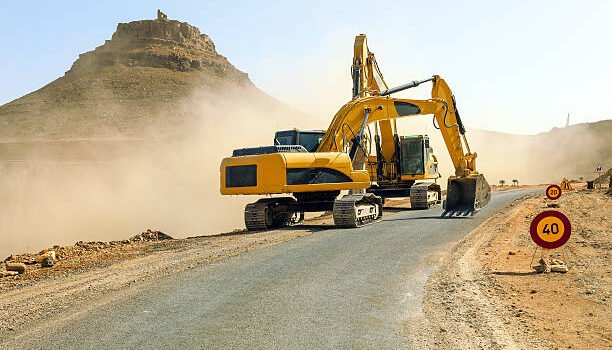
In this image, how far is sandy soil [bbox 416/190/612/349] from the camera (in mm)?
6418

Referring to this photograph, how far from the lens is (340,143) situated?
20.3 metres

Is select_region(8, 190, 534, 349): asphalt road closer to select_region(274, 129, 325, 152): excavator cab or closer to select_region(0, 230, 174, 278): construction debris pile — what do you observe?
select_region(0, 230, 174, 278): construction debris pile

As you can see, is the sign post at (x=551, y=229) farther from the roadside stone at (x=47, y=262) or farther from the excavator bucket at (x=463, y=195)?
the excavator bucket at (x=463, y=195)

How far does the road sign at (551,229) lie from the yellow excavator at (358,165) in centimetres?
779

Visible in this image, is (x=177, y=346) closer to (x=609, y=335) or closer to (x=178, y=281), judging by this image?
(x=178, y=281)

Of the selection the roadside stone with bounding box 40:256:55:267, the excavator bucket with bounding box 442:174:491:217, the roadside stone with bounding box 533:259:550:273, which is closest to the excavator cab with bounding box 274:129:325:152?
the excavator bucket with bounding box 442:174:491:217

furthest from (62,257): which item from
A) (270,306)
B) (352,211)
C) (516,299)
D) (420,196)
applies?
(420,196)

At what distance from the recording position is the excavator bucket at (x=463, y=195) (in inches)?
850

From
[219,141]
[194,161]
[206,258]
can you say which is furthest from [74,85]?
[206,258]

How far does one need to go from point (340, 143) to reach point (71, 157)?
264 ft

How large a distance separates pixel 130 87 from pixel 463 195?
131m

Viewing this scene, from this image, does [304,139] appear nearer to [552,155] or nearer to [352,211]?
[352,211]

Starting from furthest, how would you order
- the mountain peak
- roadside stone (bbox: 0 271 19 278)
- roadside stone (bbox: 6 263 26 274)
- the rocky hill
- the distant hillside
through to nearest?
1. the mountain peak
2. the rocky hill
3. the distant hillside
4. roadside stone (bbox: 6 263 26 274)
5. roadside stone (bbox: 0 271 19 278)

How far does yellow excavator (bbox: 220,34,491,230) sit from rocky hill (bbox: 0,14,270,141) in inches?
3880
